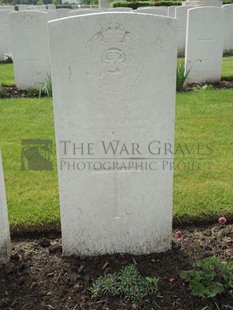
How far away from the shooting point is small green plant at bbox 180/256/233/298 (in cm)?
208

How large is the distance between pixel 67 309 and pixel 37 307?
0.52 feet

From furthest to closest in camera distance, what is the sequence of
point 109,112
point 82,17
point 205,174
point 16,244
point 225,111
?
point 225,111 < point 205,174 < point 16,244 < point 109,112 < point 82,17

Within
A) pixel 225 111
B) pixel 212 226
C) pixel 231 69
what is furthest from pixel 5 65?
pixel 212 226

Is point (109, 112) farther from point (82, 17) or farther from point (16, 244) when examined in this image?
point (16, 244)

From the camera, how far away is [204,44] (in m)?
7.19

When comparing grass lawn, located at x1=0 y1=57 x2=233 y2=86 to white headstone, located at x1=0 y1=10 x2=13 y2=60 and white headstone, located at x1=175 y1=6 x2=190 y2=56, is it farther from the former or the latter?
white headstone, located at x1=175 y1=6 x2=190 y2=56

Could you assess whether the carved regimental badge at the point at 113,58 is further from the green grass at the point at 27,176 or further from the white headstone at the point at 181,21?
the white headstone at the point at 181,21

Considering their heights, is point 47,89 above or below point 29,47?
below

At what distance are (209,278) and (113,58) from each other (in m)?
1.28

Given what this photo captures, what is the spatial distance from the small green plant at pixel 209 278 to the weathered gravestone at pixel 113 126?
0.37 meters

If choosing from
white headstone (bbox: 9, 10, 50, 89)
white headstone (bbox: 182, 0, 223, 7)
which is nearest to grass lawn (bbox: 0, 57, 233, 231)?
white headstone (bbox: 9, 10, 50, 89)

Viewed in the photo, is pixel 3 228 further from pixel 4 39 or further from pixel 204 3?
pixel 204 3

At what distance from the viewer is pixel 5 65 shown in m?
10.4

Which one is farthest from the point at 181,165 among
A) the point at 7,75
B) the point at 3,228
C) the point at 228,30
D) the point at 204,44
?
the point at 228,30
